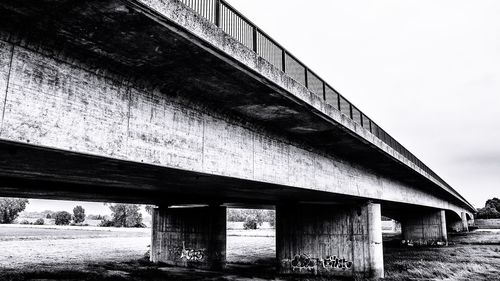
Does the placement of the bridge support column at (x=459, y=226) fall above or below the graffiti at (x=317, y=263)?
below

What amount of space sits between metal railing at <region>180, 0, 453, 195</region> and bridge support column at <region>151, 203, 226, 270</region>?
12.0 meters

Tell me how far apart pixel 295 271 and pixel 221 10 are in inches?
650

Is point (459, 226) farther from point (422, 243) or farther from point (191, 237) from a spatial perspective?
point (191, 237)

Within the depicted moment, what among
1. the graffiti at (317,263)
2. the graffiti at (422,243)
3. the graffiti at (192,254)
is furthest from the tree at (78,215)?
the graffiti at (317,263)

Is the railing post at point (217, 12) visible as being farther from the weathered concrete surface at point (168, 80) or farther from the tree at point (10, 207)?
the tree at point (10, 207)

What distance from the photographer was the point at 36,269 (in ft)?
72.6

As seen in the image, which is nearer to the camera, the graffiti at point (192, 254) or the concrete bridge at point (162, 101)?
the concrete bridge at point (162, 101)

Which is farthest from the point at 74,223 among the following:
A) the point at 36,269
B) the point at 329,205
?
the point at 329,205

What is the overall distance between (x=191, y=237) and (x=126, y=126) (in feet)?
61.1

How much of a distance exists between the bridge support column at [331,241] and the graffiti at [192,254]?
16.7 ft

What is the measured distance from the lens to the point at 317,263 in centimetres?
2128

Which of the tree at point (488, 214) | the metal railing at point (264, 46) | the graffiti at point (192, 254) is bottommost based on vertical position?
the graffiti at point (192, 254)

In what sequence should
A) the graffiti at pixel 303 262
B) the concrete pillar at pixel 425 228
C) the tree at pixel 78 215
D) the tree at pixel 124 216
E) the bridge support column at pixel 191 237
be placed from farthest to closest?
the tree at pixel 78 215 → the tree at pixel 124 216 → the concrete pillar at pixel 425 228 → the bridge support column at pixel 191 237 → the graffiti at pixel 303 262

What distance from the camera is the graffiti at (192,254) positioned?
24703 mm
